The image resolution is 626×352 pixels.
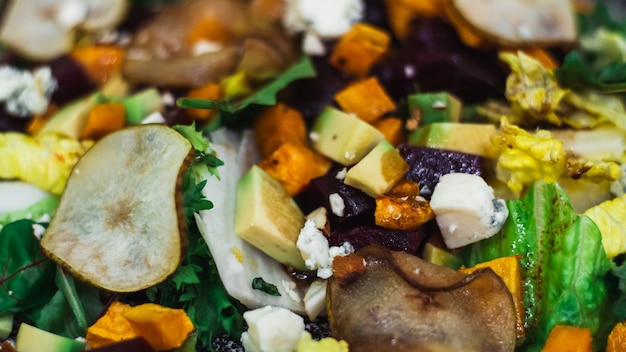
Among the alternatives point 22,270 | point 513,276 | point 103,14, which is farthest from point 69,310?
point 103,14

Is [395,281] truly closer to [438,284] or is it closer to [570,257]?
[438,284]

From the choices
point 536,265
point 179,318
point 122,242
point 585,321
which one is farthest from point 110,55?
point 585,321

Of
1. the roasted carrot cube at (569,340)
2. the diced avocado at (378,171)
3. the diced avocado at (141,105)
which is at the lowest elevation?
the roasted carrot cube at (569,340)

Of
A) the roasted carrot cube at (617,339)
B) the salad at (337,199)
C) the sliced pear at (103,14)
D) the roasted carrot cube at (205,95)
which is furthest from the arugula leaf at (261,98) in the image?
the roasted carrot cube at (617,339)

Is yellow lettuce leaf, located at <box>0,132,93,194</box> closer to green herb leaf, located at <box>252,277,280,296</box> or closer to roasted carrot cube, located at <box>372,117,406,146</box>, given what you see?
green herb leaf, located at <box>252,277,280,296</box>

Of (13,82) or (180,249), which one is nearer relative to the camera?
(180,249)

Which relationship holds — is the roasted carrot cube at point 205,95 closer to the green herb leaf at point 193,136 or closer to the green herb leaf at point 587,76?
the green herb leaf at point 193,136
